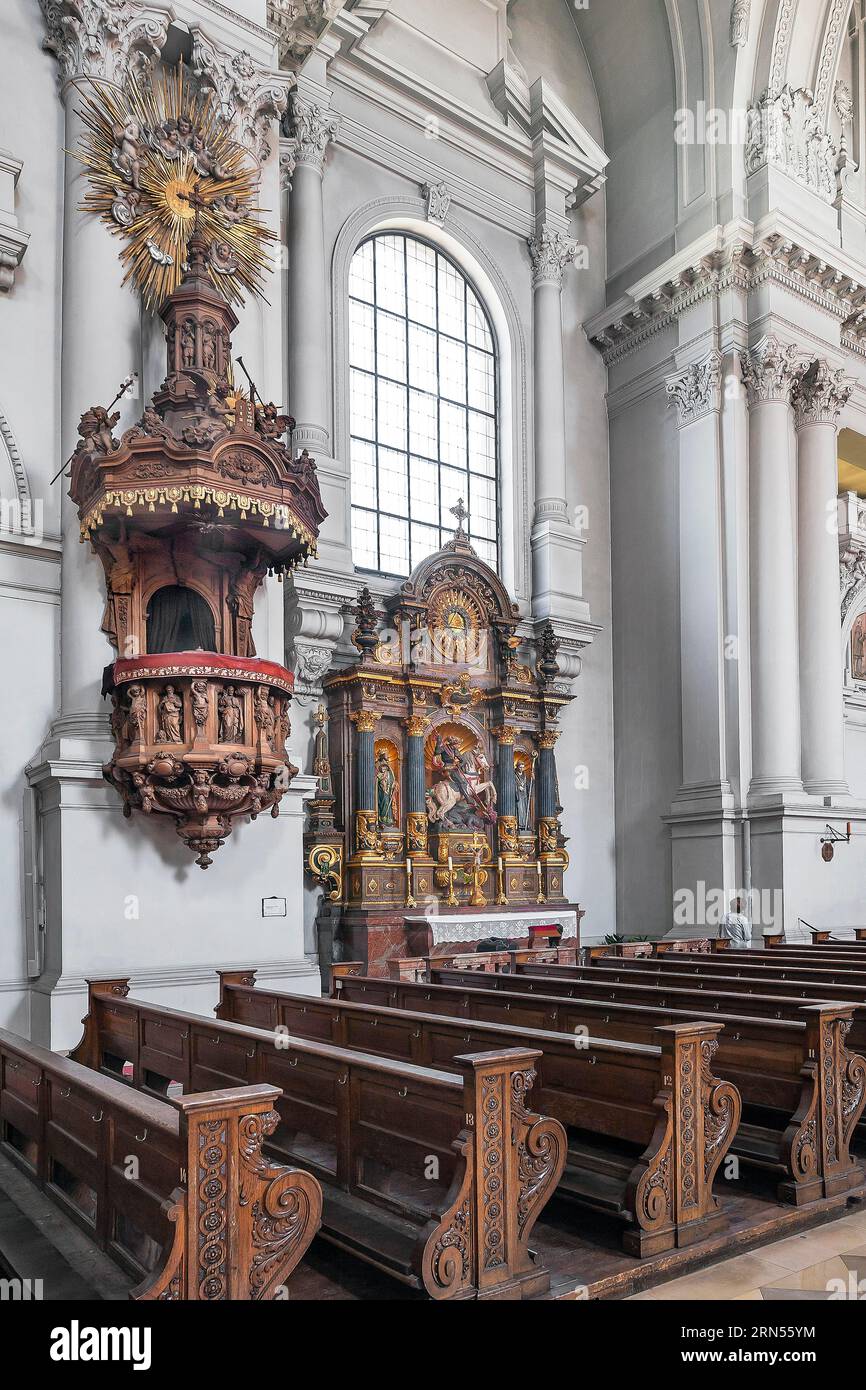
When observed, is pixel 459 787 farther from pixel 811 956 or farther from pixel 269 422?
pixel 269 422

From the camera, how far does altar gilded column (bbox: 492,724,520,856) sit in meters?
11.4

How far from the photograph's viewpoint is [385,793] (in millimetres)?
10602

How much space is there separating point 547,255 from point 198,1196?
12.8 meters

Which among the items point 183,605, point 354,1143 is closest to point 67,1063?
point 354,1143

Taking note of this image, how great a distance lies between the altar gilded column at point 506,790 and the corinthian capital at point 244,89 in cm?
605

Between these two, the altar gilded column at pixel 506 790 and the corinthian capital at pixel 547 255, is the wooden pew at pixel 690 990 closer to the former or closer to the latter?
the altar gilded column at pixel 506 790

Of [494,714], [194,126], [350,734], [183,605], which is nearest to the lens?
[183,605]

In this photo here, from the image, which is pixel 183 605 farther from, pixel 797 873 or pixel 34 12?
pixel 797 873

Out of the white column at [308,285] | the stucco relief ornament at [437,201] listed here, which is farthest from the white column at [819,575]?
the white column at [308,285]

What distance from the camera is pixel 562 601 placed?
1271 centimetres

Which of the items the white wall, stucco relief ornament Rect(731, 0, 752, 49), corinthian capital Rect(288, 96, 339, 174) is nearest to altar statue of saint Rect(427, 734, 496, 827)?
the white wall

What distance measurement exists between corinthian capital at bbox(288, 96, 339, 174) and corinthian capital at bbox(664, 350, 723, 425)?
195 inches

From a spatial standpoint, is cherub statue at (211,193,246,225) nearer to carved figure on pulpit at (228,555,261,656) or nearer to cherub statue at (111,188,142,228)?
cherub statue at (111,188,142,228)

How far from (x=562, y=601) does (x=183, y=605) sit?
6108 millimetres
